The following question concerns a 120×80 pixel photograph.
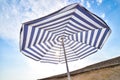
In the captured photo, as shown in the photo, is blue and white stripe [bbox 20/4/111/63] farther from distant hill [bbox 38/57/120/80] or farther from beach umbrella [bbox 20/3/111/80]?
distant hill [bbox 38/57/120/80]

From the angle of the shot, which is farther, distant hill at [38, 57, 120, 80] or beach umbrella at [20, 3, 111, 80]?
distant hill at [38, 57, 120, 80]

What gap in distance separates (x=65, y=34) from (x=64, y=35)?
0.05 metres

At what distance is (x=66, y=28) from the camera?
3.34m

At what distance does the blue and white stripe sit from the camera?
2828mm

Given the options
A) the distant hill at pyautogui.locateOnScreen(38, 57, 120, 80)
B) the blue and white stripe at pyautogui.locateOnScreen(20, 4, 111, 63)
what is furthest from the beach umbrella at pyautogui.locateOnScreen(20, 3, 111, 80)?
the distant hill at pyautogui.locateOnScreen(38, 57, 120, 80)

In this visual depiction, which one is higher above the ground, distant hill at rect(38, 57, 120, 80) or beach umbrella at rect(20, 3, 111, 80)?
beach umbrella at rect(20, 3, 111, 80)

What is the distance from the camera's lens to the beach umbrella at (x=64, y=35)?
283cm

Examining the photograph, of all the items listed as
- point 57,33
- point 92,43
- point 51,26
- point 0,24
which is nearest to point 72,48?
point 92,43

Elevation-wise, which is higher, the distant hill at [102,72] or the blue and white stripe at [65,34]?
the blue and white stripe at [65,34]

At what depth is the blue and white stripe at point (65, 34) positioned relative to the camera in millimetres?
2828

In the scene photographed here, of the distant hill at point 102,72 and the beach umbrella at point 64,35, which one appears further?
the distant hill at point 102,72

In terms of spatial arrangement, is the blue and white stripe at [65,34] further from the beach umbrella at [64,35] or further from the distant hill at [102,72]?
the distant hill at [102,72]

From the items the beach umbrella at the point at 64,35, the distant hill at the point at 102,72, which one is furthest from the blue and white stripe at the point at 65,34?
the distant hill at the point at 102,72

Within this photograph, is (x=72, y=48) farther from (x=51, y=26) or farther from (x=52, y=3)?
(x=52, y=3)
